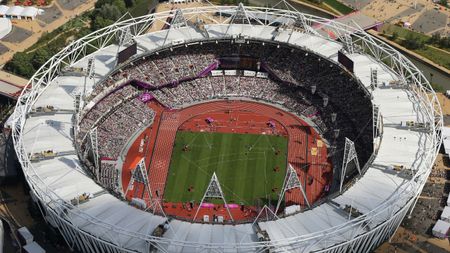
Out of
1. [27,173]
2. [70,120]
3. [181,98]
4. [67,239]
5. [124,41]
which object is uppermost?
[124,41]

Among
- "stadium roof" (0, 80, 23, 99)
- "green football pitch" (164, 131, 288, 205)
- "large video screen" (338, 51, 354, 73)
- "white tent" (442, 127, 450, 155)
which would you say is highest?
"large video screen" (338, 51, 354, 73)

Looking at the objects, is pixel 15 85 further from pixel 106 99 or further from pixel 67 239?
pixel 67 239

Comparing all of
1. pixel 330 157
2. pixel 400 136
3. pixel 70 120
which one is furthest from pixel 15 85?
pixel 400 136

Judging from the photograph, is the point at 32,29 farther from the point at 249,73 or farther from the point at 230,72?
the point at 249,73

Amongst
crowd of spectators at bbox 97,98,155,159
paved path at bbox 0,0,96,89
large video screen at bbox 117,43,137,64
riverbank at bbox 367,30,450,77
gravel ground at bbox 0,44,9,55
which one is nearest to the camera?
crowd of spectators at bbox 97,98,155,159

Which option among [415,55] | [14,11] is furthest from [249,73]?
[14,11]

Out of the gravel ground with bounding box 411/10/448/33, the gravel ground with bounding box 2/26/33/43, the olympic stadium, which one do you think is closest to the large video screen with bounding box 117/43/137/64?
the olympic stadium

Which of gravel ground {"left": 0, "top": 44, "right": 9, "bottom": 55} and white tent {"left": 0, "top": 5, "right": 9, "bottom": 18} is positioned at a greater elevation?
white tent {"left": 0, "top": 5, "right": 9, "bottom": 18}

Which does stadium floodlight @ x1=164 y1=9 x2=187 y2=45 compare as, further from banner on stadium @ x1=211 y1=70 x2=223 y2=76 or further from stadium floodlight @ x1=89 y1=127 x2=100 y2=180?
stadium floodlight @ x1=89 y1=127 x2=100 y2=180
